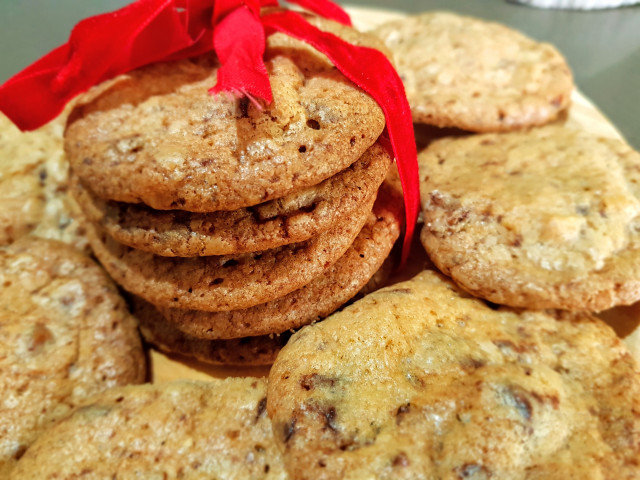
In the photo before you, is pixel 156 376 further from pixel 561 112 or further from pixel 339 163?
pixel 561 112

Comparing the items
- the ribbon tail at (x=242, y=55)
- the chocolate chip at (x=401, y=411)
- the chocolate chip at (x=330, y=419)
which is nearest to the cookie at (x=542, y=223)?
the chocolate chip at (x=401, y=411)

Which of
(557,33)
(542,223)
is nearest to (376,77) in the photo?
(542,223)

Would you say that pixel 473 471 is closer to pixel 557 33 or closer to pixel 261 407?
pixel 261 407

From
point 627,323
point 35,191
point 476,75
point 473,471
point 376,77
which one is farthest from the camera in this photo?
point 476,75

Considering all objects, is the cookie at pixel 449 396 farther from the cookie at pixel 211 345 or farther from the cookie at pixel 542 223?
the cookie at pixel 211 345

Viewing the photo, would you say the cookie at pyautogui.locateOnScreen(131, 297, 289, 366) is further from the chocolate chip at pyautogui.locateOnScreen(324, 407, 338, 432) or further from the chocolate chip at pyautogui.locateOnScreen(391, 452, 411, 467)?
the chocolate chip at pyautogui.locateOnScreen(391, 452, 411, 467)

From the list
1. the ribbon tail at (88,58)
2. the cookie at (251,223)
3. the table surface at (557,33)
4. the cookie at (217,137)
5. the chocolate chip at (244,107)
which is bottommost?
the table surface at (557,33)

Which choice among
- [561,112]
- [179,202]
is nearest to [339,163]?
[179,202]
